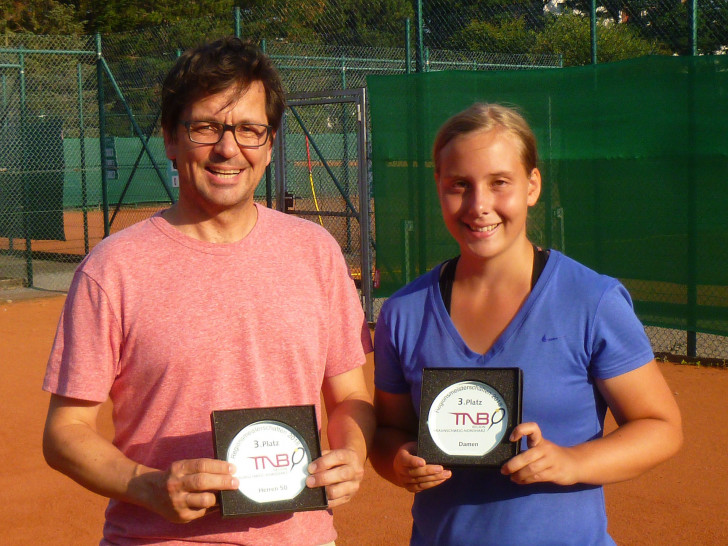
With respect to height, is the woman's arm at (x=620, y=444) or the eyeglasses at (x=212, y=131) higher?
the eyeglasses at (x=212, y=131)

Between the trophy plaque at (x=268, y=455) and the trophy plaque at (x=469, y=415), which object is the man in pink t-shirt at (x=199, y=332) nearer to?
the trophy plaque at (x=268, y=455)

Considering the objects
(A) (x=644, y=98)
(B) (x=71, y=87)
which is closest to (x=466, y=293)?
(A) (x=644, y=98)

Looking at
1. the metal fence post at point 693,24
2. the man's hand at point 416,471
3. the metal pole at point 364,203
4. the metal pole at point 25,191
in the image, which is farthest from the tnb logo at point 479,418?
the metal pole at point 25,191

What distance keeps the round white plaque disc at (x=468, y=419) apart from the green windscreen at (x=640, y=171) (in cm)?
601

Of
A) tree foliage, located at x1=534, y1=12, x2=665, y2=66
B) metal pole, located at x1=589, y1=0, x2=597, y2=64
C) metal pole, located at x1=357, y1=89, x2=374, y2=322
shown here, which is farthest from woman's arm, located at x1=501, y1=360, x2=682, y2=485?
tree foliage, located at x1=534, y1=12, x2=665, y2=66

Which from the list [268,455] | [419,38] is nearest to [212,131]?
[268,455]

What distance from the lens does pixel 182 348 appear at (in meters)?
2.03

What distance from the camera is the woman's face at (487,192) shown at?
210 centimetres

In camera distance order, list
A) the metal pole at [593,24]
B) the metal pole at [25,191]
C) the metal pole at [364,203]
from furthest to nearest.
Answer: the metal pole at [25,191] < the metal pole at [364,203] < the metal pole at [593,24]

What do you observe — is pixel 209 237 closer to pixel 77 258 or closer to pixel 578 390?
pixel 578 390

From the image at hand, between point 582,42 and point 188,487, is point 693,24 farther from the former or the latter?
point 582,42

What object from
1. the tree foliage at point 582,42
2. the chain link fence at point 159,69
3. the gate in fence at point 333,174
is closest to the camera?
the gate in fence at point 333,174

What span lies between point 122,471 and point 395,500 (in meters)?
3.33

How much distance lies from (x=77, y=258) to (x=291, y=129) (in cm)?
785
